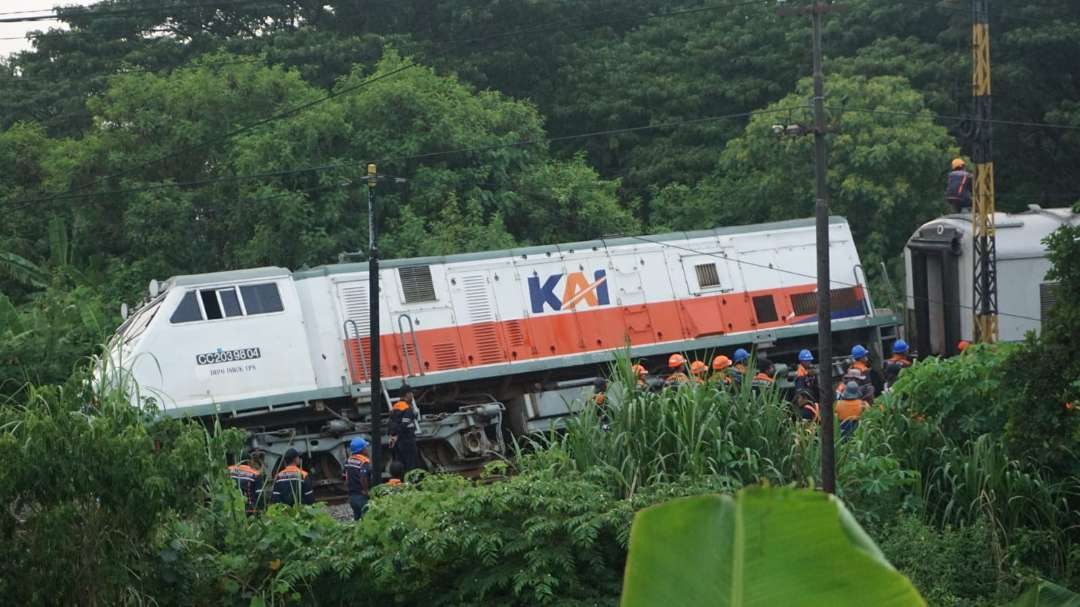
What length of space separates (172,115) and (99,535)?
20266 millimetres

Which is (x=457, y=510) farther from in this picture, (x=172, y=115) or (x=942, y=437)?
(x=172, y=115)

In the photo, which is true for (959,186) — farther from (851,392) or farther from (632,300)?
(851,392)

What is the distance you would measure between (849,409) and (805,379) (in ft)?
10.8

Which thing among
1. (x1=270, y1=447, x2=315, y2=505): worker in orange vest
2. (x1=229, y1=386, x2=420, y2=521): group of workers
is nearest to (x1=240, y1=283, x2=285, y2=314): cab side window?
(x1=229, y1=386, x2=420, y2=521): group of workers

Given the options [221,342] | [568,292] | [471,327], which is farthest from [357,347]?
[568,292]

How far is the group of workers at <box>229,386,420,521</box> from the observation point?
1285 centimetres

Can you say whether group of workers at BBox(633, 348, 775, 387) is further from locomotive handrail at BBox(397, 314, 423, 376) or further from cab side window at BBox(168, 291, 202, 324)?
cab side window at BBox(168, 291, 202, 324)

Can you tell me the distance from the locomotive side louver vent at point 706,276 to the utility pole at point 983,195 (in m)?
4.10

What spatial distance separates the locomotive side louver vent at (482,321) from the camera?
2003 centimetres

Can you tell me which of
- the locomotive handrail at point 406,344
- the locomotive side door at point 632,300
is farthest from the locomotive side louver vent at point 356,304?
the locomotive side door at point 632,300

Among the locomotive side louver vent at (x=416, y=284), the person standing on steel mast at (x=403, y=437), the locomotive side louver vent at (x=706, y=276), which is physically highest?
the locomotive side louver vent at (x=416, y=284)

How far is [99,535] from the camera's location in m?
8.71

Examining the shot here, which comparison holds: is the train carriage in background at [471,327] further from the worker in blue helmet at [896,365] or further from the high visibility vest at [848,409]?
the high visibility vest at [848,409]

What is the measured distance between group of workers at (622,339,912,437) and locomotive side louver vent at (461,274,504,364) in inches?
115
